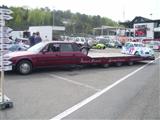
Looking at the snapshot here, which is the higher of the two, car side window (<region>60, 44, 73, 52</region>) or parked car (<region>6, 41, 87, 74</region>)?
car side window (<region>60, 44, 73, 52</region>)

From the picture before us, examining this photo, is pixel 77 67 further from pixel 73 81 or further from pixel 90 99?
pixel 90 99

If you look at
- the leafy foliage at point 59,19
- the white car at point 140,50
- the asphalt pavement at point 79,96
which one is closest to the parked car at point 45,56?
the asphalt pavement at point 79,96

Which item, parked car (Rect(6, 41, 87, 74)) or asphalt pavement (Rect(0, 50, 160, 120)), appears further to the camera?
parked car (Rect(6, 41, 87, 74))

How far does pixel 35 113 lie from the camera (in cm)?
731

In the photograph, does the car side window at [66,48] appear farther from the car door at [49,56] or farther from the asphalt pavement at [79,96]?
the asphalt pavement at [79,96]

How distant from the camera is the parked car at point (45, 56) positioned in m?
13.8

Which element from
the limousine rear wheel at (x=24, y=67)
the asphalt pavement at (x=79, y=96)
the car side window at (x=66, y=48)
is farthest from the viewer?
the car side window at (x=66, y=48)

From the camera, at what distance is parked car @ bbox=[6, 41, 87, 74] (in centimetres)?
1382

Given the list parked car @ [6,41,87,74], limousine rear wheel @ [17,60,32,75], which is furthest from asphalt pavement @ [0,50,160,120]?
parked car @ [6,41,87,74]

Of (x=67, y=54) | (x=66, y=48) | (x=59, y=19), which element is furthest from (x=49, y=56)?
(x=59, y=19)

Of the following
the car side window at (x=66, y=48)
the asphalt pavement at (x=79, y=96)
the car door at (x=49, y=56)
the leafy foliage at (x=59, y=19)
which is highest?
the leafy foliage at (x=59, y=19)

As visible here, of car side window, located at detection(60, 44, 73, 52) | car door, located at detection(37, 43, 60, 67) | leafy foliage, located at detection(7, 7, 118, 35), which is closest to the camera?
car door, located at detection(37, 43, 60, 67)

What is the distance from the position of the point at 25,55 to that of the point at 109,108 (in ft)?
22.8

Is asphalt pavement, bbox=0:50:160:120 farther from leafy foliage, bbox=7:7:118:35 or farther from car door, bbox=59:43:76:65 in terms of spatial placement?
leafy foliage, bbox=7:7:118:35
